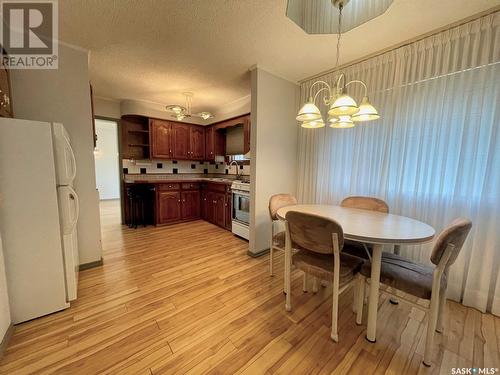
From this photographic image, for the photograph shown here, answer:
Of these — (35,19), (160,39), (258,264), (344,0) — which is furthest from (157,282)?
(344,0)

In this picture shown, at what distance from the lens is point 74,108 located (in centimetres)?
220

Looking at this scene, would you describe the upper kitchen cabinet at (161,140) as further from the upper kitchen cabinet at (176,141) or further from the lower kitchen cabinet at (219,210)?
the lower kitchen cabinet at (219,210)

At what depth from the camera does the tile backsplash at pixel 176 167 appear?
4.32m

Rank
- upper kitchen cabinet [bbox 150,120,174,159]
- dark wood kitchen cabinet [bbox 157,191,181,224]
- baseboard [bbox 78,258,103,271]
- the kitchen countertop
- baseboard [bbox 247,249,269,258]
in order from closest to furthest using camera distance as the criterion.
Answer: baseboard [bbox 78,258,103,271], baseboard [bbox 247,249,269,258], the kitchen countertop, dark wood kitchen cabinet [bbox 157,191,181,224], upper kitchen cabinet [bbox 150,120,174,159]

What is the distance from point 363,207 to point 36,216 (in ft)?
9.44

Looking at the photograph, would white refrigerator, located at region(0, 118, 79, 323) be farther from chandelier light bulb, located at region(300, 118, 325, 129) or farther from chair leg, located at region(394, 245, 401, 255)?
chair leg, located at region(394, 245, 401, 255)

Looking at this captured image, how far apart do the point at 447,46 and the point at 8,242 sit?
Answer: 12.8 ft

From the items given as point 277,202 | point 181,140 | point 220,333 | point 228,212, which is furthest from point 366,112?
point 181,140

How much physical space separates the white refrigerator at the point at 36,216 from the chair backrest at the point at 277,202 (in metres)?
1.80

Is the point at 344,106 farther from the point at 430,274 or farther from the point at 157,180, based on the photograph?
the point at 157,180

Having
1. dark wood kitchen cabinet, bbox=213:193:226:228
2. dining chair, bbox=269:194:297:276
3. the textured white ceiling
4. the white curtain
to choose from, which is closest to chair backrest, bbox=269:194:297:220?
dining chair, bbox=269:194:297:276

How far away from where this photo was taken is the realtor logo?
164cm

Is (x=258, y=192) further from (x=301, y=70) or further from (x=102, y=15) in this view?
(x=102, y=15)

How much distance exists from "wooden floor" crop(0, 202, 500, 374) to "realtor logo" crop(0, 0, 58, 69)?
2.24 m
